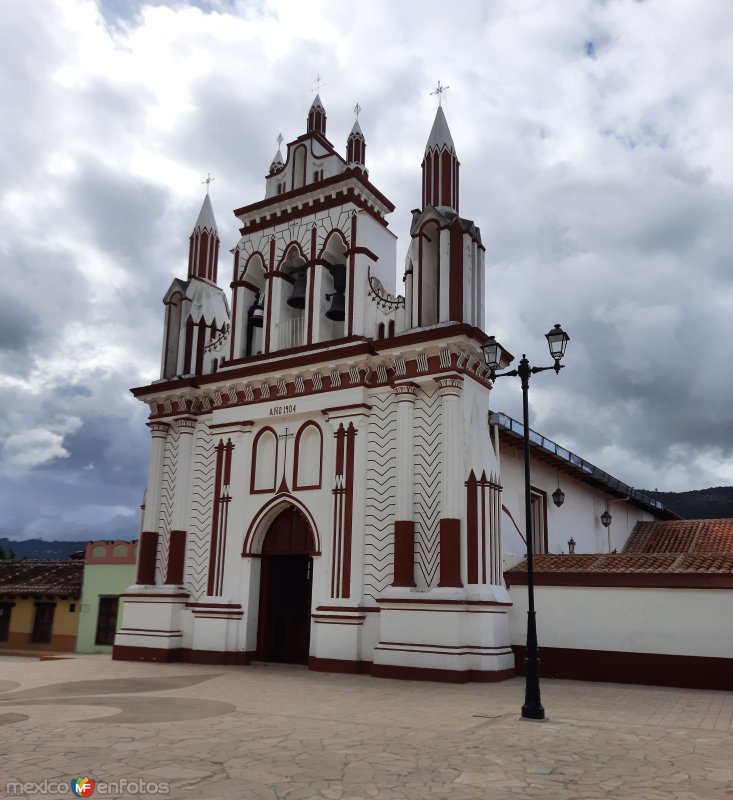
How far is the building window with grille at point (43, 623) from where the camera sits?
84.9 ft

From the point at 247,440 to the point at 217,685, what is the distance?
21.5ft

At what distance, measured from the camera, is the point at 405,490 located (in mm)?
16125

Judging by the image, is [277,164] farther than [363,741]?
Yes

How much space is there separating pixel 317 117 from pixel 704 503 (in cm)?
4381

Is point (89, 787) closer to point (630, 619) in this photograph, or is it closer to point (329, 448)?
point (630, 619)

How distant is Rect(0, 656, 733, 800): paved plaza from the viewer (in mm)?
6586

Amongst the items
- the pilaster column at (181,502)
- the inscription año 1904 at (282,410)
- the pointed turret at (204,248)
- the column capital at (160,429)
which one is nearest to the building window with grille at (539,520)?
the inscription año 1904 at (282,410)

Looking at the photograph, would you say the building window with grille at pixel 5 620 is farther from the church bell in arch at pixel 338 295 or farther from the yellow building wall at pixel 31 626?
the church bell in arch at pixel 338 295

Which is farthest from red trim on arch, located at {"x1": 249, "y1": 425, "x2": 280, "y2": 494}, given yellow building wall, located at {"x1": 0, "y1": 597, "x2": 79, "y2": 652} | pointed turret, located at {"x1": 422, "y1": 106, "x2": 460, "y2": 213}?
yellow building wall, located at {"x1": 0, "y1": 597, "x2": 79, "y2": 652}

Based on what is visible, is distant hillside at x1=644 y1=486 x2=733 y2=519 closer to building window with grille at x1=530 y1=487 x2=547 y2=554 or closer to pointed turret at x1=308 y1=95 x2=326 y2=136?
building window with grille at x1=530 y1=487 x2=547 y2=554

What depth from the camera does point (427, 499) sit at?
52.6 feet

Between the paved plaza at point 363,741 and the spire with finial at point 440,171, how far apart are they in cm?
1067

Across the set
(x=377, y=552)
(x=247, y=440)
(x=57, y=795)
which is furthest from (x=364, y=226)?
(x=57, y=795)

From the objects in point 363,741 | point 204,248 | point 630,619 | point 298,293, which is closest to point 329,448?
point 298,293
